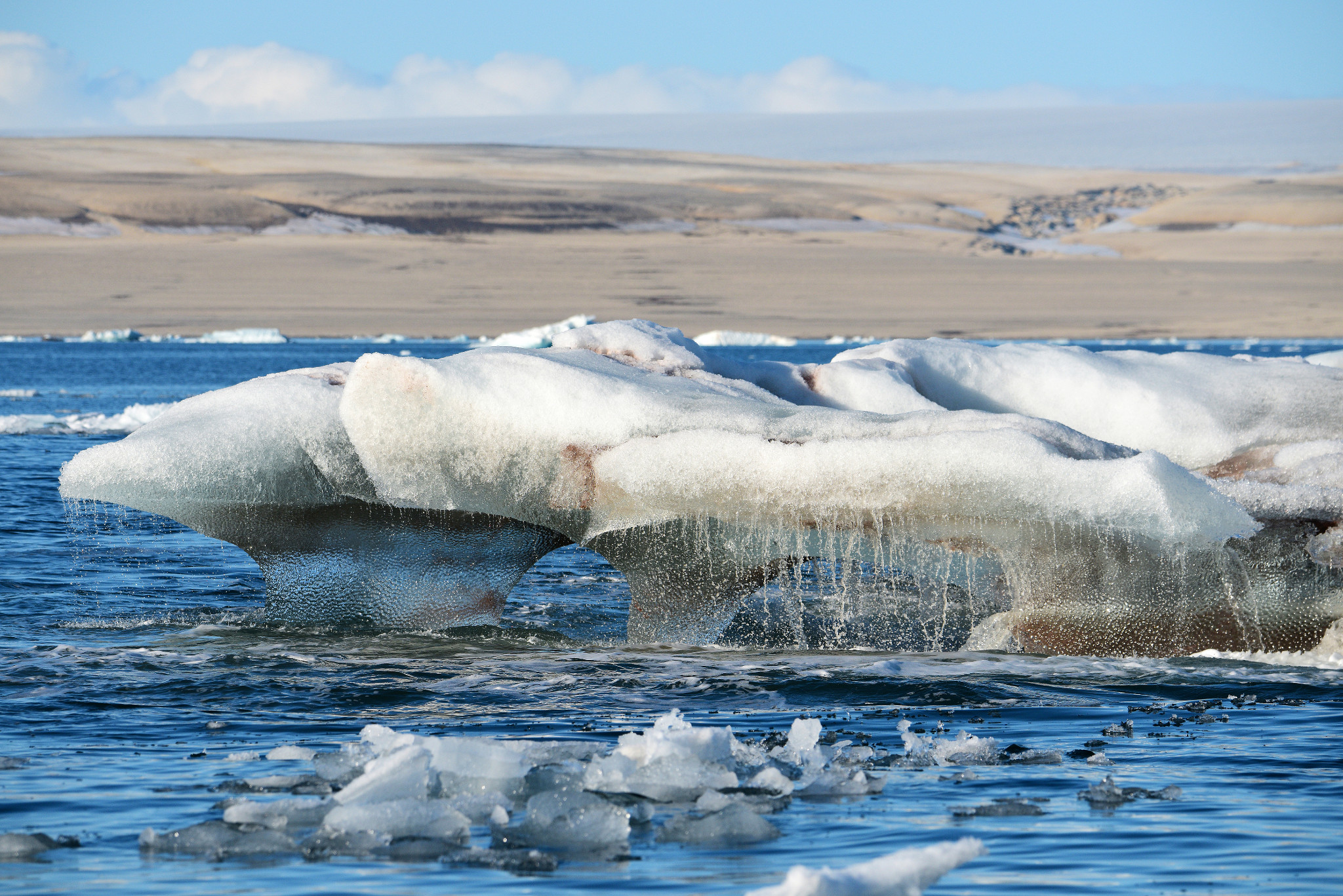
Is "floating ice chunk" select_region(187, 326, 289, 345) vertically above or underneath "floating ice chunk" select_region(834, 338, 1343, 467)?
underneath

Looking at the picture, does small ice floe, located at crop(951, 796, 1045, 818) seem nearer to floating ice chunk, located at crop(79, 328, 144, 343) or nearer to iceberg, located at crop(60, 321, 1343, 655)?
iceberg, located at crop(60, 321, 1343, 655)

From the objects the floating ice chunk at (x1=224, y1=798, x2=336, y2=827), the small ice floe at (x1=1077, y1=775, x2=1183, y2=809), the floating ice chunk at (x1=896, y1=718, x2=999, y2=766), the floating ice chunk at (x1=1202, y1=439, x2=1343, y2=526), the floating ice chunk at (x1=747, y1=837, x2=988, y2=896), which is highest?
the floating ice chunk at (x1=1202, y1=439, x2=1343, y2=526)

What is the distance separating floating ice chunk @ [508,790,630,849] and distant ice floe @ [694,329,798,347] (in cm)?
6371

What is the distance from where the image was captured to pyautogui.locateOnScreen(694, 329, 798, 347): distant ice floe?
71500 mm

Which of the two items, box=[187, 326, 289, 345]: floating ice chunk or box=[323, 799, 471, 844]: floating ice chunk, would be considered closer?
box=[323, 799, 471, 844]: floating ice chunk

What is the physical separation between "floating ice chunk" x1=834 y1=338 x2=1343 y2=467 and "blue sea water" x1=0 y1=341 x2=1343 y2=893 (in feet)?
7.89

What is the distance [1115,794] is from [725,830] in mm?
1974

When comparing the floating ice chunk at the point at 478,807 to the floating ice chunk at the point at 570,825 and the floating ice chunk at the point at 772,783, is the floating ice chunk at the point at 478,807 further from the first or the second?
the floating ice chunk at the point at 772,783

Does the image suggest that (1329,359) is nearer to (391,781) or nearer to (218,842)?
(391,781)

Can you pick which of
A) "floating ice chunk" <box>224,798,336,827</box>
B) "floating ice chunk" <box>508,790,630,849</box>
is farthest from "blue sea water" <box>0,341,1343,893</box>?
"floating ice chunk" <box>224,798,336,827</box>

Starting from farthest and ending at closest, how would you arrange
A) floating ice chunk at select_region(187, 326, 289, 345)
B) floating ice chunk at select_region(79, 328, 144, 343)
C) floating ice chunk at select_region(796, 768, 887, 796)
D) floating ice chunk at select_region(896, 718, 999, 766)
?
floating ice chunk at select_region(187, 326, 289, 345) < floating ice chunk at select_region(79, 328, 144, 343) < floating ice chunk at select_region(896, 718, 999, 766) < floating ice chunk at select_region(796, 768, 887, 796)

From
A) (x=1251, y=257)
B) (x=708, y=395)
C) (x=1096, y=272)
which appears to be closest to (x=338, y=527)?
(x=708, y=395)

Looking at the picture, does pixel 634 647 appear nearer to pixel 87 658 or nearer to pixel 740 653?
pixel 740 653

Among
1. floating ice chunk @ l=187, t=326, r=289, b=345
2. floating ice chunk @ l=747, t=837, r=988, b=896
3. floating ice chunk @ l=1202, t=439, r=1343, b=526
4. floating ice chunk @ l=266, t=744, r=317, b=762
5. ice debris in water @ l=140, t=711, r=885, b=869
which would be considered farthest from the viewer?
floating ice chunk @ l=187, t=326, r=289, b=345
